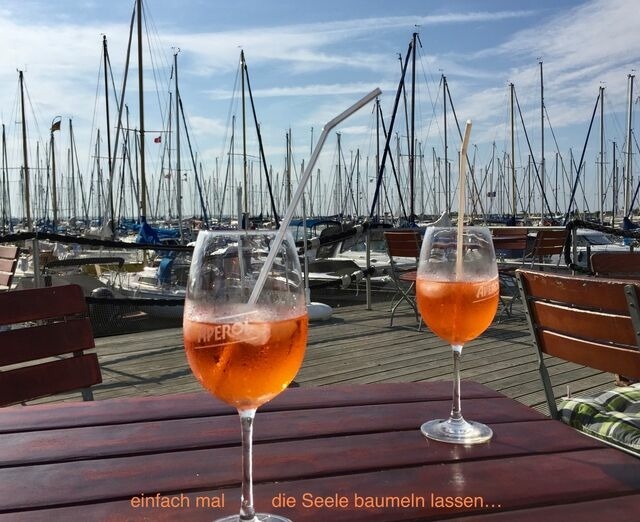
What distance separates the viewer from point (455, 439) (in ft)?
3.67

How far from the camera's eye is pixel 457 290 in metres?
1.21

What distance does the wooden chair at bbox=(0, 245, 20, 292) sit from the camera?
453 cm

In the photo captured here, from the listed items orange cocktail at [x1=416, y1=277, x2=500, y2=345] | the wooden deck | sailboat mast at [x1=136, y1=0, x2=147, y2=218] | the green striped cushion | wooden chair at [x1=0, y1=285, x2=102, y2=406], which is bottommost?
the wooden deck

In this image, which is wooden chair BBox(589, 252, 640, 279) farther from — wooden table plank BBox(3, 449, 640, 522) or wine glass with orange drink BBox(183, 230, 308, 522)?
wine glass with orange drink BBox(183, 230, 308, 522)

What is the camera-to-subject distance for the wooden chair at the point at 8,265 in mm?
4531

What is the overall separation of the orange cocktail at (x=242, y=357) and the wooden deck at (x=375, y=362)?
3387mm

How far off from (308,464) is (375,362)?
13.5 feet

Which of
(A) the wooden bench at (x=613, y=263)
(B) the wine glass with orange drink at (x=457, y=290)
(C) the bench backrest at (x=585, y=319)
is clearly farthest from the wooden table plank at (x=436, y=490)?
(A) the wooden bench at (x=613, y=263)

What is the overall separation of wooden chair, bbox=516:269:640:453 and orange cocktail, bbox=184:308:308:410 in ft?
4.18

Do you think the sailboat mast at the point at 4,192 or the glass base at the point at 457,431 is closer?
the glass base at the point at 457,431

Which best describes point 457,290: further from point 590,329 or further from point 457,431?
point 590,329

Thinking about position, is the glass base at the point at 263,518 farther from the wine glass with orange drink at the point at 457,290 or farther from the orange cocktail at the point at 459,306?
the orange cocktail at the point at 459,306

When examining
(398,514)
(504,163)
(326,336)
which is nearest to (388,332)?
(326,336)

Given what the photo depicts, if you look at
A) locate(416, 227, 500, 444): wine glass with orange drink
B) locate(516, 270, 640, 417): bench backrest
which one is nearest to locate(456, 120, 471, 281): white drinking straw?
locate(416, 227, 500, 444): wine glass with orange drink
